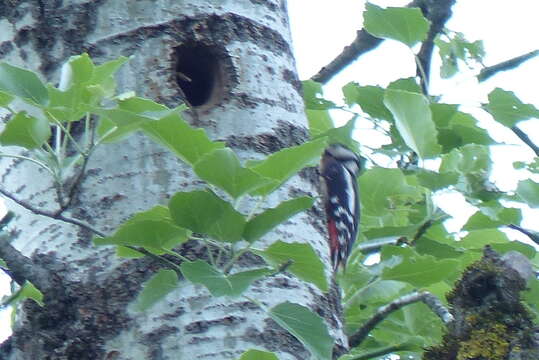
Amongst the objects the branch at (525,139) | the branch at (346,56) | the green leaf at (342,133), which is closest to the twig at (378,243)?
the green leaf at (342,133)

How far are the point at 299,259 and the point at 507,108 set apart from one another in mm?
1292

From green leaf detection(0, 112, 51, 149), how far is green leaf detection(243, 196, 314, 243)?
0.34 metres

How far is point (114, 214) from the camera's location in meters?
2.16

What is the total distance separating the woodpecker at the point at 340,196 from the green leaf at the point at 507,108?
118 centimetres

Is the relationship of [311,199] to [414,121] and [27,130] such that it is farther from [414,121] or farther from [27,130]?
[414,121]

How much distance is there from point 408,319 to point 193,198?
50.4 inches

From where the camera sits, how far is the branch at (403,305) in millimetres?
2121

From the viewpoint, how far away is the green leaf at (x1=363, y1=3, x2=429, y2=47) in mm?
2932

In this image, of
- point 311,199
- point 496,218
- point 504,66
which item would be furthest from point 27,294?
point 504,66

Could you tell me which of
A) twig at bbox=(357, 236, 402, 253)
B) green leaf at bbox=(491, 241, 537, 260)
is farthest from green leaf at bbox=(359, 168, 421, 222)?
green leaf at bbox=(491, 241, 537, 260)

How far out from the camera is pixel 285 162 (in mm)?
1684

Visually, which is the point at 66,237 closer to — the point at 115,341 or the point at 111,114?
the point at 115,341

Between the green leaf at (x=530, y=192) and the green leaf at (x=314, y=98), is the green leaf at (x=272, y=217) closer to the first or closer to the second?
the green leaf at (x=530, y=192)

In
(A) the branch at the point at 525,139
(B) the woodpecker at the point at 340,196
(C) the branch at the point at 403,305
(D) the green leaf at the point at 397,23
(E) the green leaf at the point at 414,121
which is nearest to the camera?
(C) the branch at the point at 403,305
